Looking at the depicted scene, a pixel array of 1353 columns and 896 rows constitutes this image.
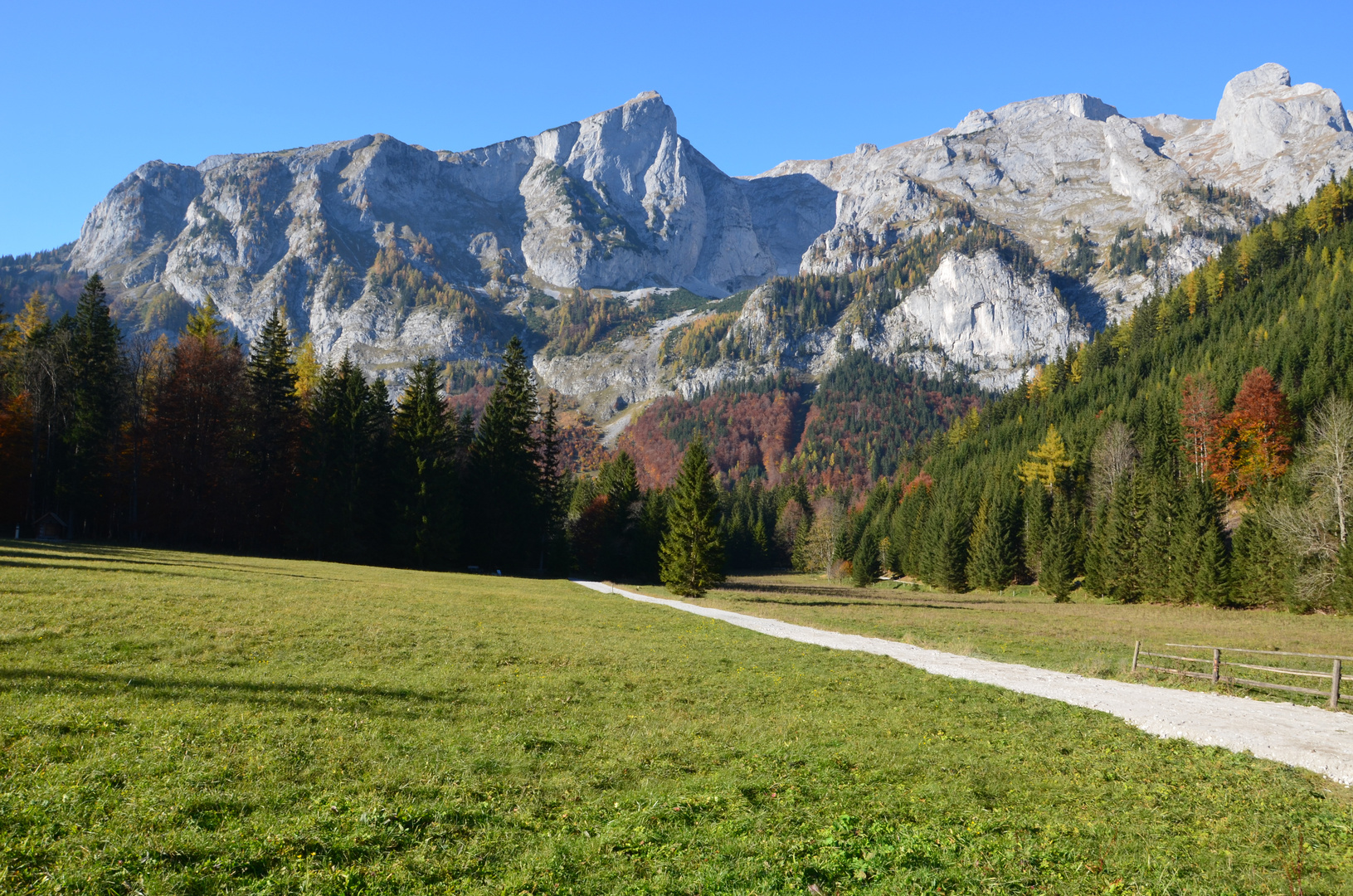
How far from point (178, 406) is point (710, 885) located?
6346 cm

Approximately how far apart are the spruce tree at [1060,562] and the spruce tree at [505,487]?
54.7 metres

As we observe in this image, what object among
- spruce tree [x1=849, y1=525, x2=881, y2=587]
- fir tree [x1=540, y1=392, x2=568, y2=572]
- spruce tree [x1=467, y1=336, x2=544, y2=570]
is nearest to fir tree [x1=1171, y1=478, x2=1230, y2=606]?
spruce tree [x1=849, y1=525, x2=881, y2=587]

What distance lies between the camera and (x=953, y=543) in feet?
274

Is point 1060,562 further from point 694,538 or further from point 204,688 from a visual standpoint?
point 204,688

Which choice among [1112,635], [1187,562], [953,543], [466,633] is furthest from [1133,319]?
[466,633]

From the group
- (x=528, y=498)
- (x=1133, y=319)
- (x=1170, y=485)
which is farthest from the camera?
(x=1133, y=319)

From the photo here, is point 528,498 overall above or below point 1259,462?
below

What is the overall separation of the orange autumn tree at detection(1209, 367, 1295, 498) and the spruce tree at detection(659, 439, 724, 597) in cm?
5980

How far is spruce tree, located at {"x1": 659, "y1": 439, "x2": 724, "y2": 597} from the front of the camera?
55469 mm

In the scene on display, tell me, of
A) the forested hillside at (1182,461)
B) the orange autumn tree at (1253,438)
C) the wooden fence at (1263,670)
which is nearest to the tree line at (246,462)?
the wooden fence at (1263,670)

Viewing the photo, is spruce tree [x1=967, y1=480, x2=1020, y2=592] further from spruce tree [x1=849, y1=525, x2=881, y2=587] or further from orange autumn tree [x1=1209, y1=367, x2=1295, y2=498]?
orange autumn tree [x1=1209, y1=367, x2=1295, y2=498]

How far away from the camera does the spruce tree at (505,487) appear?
6594 centimetres

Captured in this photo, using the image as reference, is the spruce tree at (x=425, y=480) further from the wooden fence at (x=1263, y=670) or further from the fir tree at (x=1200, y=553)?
the fir tree at (x=1200, y=553)

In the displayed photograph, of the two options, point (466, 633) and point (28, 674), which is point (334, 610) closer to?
point (466, 633)
